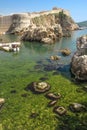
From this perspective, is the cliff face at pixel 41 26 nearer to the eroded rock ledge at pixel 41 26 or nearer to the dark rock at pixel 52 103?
the eroded rock ledge at pixel 41 26

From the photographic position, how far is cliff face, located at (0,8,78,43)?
89.1 meters

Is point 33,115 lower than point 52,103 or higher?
lower

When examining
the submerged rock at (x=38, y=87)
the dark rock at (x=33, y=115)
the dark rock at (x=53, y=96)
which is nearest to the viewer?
the dark rock at (x=33, y=115)

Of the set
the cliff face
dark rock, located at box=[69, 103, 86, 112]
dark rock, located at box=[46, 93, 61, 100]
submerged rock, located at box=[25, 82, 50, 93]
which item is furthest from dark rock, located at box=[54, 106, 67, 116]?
the cliff face

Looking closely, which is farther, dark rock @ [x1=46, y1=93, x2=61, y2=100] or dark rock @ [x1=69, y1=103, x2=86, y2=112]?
dark rock @ [x1=46, y1=93, x2=61, y2=100]

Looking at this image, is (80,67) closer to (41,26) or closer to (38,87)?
(38,87)

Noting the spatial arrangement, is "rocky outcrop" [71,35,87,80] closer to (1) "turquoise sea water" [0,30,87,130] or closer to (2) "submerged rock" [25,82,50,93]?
(1) "turquoise sea water" [0,30,87,130]

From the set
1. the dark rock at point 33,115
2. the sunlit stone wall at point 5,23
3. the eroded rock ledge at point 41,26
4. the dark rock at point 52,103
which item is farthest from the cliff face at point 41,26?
the dark rock at point 33,115

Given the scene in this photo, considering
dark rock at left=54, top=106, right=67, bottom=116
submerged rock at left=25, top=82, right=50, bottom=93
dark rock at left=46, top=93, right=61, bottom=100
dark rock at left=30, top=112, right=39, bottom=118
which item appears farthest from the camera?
submerged rock at left=25, top=82, right=50, bottom=93

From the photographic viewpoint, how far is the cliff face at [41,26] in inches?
3510

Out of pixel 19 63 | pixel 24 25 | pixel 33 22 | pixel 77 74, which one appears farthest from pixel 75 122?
pixel 33 22

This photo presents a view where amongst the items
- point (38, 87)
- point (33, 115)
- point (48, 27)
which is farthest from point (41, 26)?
point (33, 115)

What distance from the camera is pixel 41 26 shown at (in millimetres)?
118750

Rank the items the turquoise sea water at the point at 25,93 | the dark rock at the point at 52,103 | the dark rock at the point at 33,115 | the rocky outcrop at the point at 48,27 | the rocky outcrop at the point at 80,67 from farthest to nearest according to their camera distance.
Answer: the rocky outcrop at the point at 48,27, the rocky outcrop at the point at 80,67, the dark rock at the point at 52,103, the dark rock at the point at 33,115, the turquoise sea water at the point at 25,93
